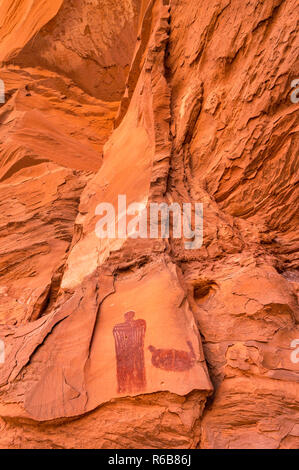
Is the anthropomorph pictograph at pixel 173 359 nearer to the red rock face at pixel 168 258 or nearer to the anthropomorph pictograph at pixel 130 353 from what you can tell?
the red rock face at pixel 168 258

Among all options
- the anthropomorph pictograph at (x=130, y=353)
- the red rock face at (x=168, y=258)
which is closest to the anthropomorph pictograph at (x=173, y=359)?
the red rock face at (x=168, y=258)

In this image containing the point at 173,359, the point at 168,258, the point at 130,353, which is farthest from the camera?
the point at 168,258

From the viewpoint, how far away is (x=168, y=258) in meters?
3.48

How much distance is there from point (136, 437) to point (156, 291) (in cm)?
113

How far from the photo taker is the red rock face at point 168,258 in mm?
2713

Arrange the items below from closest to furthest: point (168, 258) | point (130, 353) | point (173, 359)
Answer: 1. point (173, 359)
2. point (130, 353)
3. point (168, 258)

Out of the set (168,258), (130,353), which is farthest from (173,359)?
(168,258)

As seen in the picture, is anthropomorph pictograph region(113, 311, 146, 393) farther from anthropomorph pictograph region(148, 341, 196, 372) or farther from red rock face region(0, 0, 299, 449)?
anthropomorph pictograph region(148, 341, 196, 372)

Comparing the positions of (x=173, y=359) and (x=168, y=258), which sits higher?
(x=168, y=258)

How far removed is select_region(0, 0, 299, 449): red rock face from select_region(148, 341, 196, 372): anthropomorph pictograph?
11mm

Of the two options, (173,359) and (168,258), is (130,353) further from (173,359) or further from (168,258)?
(168,258)

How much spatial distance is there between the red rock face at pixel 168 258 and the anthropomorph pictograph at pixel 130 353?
1 cm

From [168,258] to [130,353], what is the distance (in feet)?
3.20
